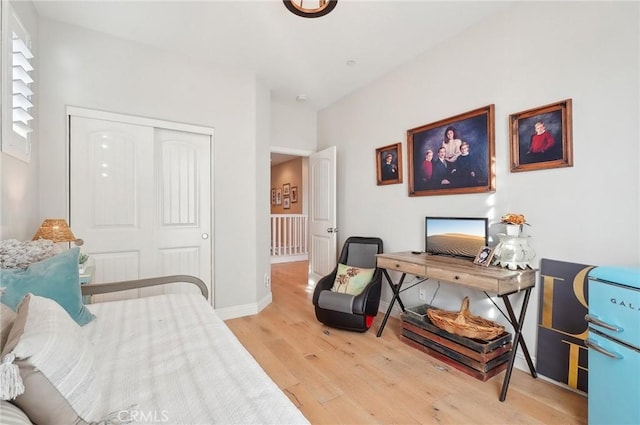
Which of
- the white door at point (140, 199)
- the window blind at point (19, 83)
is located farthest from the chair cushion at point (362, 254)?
the window blind at point (19, 83)

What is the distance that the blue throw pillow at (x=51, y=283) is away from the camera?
120 centimetres

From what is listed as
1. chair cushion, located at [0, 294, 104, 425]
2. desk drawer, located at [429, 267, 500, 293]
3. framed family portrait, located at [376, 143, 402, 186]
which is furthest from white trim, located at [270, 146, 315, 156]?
chair cushion, located at [0, 294, 104, 425]

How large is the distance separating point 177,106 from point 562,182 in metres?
3.39

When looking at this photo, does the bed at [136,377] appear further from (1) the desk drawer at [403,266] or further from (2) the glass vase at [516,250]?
(2) the glass vase at [516,250]

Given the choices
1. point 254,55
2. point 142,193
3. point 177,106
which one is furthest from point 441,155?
point 142,193

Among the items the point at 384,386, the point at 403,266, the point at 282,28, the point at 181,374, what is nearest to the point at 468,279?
the point at 403,266

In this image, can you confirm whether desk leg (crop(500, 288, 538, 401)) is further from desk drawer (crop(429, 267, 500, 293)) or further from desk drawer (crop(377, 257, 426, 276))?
desk drawer (crop(377, 257, 426, 276))

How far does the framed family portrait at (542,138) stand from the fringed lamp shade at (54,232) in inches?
128

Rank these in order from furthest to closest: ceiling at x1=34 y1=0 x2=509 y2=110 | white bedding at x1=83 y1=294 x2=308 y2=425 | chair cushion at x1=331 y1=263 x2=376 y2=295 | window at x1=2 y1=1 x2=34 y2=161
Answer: chair cushion at x1=331 y1=263 x2=376 y2=295 < ceiling at x1=34 y1=0 x2=509 y2=110 < window at x1=2 y1=1 x2=34 y2=161 < white bedding at x1=83 y1=294 x2=308 y2=425

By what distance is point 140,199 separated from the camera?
2.78 metres

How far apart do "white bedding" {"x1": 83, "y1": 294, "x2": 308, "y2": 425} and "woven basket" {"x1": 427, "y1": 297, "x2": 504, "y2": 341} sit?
1.75 m

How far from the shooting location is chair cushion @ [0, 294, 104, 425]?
682 millimetres

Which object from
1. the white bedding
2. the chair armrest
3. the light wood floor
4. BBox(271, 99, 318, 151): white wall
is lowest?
the light wood floor

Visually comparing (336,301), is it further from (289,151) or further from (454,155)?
(289,151)
